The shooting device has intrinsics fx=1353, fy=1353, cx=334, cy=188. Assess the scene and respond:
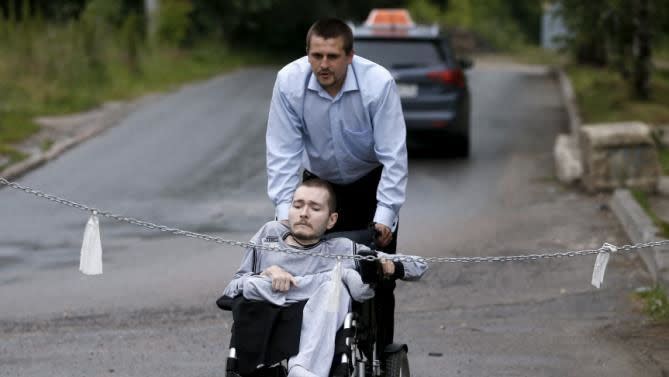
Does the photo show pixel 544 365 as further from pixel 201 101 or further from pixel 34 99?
pixel 201 101

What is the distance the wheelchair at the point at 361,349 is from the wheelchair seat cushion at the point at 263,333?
4 cm

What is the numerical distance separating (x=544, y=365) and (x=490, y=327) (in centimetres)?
109

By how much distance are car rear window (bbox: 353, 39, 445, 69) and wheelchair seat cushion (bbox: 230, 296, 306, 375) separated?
39.7ft

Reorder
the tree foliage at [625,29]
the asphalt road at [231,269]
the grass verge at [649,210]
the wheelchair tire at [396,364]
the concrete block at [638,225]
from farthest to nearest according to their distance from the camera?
the tree foliage at [625,29] < the grass verge at [649,210] < the concrete block at [638,225] < the asphalt road at [231,269] < the wheelchair tire at [396,364]

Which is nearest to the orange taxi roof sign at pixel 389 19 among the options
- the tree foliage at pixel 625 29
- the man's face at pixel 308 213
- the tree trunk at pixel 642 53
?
the tree foliage at pixel 625 29

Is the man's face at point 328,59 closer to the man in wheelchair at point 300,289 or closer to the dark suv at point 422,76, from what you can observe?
the man in wheelchair at point 300,289

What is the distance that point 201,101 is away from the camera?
26.0m

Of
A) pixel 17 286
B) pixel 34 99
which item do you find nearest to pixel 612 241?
pixel 17 286

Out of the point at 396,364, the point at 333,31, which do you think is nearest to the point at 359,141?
the point at 333,31

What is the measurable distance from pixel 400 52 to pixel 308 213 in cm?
1220

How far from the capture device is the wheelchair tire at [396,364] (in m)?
6.24

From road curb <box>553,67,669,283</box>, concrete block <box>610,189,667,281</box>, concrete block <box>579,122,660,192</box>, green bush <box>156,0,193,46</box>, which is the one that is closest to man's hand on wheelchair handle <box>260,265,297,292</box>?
road curb <box>553,67,669,283</box>

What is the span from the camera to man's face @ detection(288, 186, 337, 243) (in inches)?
225

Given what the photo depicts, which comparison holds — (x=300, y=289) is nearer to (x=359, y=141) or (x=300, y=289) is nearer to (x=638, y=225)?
(x=359, y=141)
